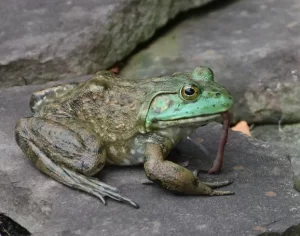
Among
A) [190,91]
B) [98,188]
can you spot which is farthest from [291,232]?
[98,188]

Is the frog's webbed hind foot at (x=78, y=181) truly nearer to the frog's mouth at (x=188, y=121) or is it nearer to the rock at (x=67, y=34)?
the frog's mouth at (x=188, y=121)

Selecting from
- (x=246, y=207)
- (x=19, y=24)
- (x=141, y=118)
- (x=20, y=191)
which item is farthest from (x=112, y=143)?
(x=19, y=24)

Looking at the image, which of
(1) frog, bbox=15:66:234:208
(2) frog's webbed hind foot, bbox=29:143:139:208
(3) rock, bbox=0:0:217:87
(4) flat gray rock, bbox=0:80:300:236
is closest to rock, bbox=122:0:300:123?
(3) rock, bbox=0:0:217:87

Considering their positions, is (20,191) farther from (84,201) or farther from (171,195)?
(171,195)

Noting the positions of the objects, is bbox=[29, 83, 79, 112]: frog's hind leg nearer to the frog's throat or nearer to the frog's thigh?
the frog's thigh

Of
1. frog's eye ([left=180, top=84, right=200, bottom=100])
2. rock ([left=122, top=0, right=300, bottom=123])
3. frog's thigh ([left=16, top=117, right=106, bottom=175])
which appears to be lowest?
rock ([left=122, top=0, right=300, bottom=123])
